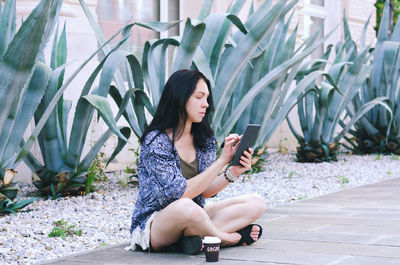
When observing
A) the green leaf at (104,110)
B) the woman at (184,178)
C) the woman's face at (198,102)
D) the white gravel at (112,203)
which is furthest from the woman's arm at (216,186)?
the green leaf at (104,110)

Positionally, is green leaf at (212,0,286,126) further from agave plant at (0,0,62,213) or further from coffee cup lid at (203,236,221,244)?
coffee cup lid at (203,236,221,244)

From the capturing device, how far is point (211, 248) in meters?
2.57

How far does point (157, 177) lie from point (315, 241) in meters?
0.86

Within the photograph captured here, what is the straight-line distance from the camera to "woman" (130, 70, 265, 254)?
105 inches

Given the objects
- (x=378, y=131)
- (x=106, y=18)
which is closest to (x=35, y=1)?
(x=106, y=18)

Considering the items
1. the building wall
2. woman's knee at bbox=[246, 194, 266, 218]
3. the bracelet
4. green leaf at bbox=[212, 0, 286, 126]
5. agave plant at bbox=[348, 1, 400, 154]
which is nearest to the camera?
the bracelet

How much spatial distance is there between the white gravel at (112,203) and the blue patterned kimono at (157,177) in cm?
39

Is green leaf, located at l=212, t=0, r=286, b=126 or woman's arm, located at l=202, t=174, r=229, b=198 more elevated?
green leaf, located at l=212, t=0, r=286, b=126

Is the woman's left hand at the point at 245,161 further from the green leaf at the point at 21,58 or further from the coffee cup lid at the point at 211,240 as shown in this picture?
the green leaf at the point at 21,58

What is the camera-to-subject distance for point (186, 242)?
274cm

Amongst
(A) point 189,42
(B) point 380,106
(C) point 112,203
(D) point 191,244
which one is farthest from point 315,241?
(B) point 380,106

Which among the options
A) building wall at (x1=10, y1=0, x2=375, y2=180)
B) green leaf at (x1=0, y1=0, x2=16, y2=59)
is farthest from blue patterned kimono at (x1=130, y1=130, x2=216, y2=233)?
building wall at (x1=10, y1=0, x2=375, y2=180)

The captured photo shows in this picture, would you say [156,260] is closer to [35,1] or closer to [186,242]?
[186,242]

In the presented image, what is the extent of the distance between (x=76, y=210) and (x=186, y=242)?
1332 millimetres
